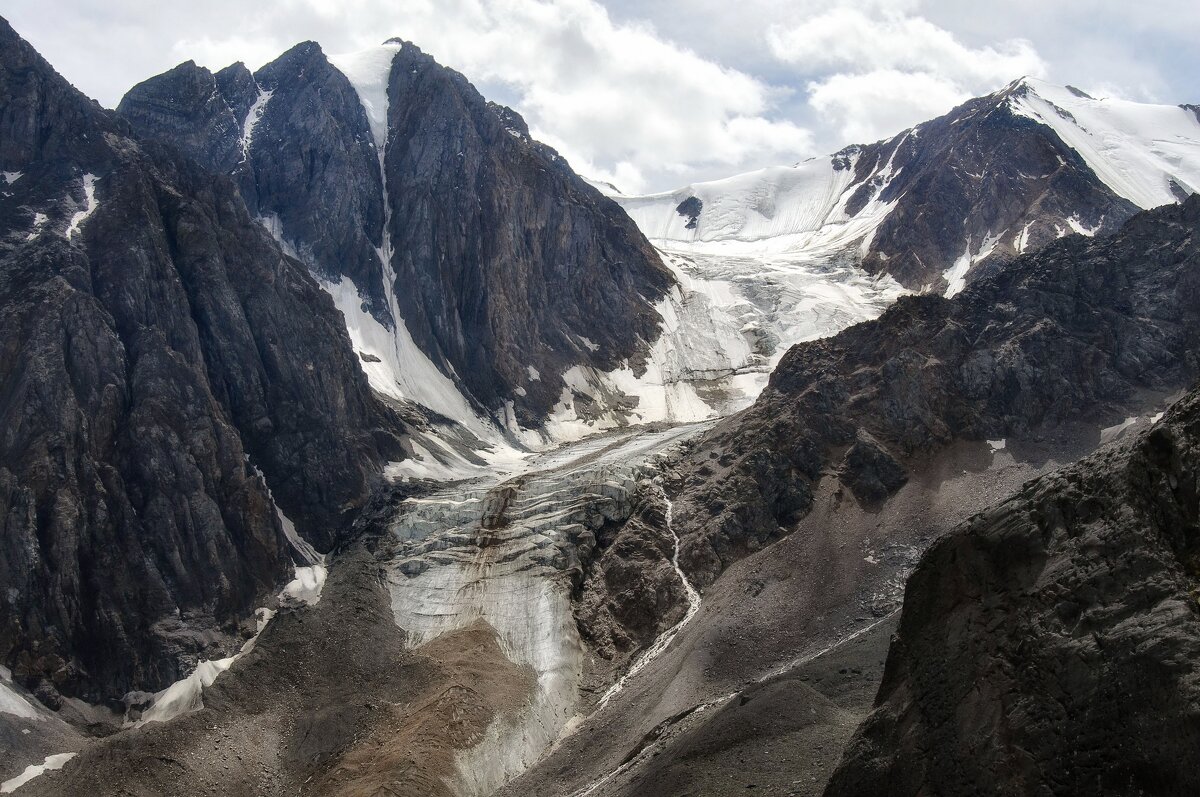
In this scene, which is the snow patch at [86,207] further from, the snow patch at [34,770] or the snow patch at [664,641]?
the snow patch at [664,641]

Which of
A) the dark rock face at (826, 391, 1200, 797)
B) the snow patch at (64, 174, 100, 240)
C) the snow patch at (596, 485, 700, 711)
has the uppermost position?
the snow patch at (64, 174, 100, 240)

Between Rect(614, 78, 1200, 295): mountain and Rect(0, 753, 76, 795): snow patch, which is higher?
Rect(614, 78, 1200, 295): mountain

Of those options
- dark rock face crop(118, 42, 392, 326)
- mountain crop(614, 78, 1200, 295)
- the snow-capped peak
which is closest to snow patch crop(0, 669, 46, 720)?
dark rock face crop(118, 42, 392, 326)

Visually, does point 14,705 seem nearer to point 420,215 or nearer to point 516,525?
point 516,525

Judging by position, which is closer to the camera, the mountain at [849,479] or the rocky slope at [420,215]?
the mountain at [849,479]

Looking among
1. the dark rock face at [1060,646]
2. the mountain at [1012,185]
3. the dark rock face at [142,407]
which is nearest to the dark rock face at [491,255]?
the dark rock face at [142,407]

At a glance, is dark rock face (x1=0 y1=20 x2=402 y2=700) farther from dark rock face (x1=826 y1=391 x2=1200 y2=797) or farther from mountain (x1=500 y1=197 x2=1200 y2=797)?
dark rock face (x1=826 y1=391 x2=1200 y2=797)
